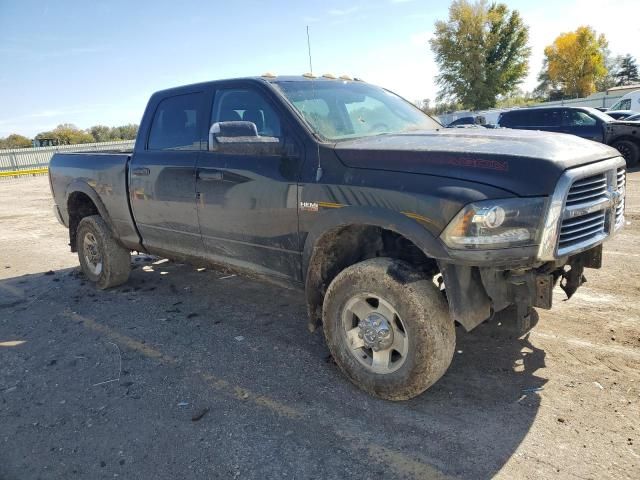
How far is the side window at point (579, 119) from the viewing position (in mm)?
13422

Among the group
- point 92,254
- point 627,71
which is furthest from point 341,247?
point 627,71

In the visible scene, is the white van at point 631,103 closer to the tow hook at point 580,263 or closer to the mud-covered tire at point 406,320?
the tow hook at point 580,263

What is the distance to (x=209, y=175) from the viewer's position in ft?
13.2

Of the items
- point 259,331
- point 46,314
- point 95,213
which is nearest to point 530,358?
point 259,331

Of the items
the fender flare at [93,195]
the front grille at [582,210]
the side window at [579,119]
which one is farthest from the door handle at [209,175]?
the side window at [579,119]

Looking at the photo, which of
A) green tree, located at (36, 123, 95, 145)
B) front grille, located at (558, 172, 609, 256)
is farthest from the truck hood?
green tree, located at (36, 123, 95, 145)

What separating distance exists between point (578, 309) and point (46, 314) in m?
5.14

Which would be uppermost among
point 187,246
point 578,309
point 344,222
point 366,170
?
point 366,170

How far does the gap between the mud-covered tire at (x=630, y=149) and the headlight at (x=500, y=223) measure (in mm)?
12810

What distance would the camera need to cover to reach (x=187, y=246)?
14.8 ft

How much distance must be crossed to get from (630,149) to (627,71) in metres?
94.1

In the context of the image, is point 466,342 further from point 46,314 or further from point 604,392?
point 46,314

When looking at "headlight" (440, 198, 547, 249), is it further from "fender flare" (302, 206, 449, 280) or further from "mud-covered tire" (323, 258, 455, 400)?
"mud-covered tire" (323, 258, 455, 400)

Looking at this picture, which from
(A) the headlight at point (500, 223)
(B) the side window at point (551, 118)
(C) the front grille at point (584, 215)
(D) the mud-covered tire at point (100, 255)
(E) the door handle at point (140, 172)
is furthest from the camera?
(B) the side window at point (551, 118)
